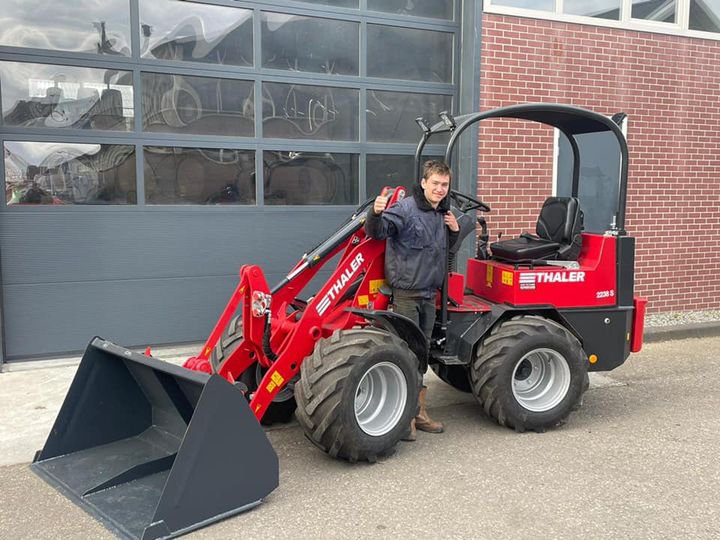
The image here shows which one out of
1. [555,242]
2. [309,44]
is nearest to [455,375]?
[555,242]

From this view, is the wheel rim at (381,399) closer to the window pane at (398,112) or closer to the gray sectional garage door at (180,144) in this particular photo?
the gray sectional garage door at (180,144)

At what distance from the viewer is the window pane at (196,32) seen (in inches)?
258

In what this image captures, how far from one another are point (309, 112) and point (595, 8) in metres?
3.77

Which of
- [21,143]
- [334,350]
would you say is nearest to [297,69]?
[21,143]

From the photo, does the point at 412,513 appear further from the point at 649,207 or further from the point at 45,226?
the point at 649,207

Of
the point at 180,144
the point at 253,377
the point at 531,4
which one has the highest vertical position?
the point at 531,4

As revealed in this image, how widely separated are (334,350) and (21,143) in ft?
13.1

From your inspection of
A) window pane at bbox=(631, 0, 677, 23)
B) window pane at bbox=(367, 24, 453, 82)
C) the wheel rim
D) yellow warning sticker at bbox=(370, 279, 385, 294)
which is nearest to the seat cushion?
yellow warning sticker at bbox=(370, 279, 385, 294)

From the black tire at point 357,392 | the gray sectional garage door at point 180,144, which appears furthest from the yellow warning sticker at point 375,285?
the gray sectional garage door at point 180,144

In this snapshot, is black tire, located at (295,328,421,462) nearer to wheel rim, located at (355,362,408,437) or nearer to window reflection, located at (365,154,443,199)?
wheel rim, located at (355,362,408,437)

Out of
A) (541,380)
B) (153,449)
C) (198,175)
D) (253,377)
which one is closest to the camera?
(153,449)

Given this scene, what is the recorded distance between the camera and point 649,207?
8.59 metres

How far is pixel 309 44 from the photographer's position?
283 inches

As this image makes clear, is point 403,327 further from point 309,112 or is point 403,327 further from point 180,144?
point 309,112
